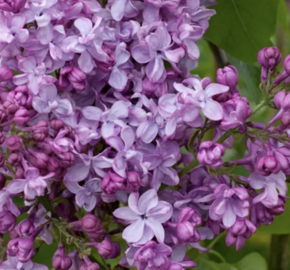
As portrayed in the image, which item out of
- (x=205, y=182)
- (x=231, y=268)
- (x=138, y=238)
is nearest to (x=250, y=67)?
(x=231, y=268)

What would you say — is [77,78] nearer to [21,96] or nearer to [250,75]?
[21,96]

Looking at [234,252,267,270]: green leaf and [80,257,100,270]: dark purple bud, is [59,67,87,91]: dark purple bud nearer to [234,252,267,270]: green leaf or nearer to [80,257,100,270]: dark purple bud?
[80,257,100,270]: dark purple bud

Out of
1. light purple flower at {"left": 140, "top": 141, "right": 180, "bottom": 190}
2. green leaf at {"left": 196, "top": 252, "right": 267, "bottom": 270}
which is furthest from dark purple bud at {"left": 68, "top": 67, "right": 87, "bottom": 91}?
green leaf at {"left": 196, "top": 252, "right": 267, "bottom": 270}

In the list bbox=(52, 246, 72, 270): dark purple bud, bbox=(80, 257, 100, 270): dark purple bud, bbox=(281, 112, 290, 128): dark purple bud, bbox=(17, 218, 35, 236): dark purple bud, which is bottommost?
bbox=(52, 246, 72, 270): dark purple bud

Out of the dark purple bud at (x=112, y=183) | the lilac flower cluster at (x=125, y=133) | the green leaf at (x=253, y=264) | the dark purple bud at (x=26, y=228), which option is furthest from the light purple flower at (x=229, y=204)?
the green leaf at (x=253, y=264)

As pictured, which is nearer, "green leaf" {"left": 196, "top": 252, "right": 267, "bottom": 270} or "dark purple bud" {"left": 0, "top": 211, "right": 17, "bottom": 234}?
"dark purple bud" {"left": 0, "top": 211, "right": 17, "bottom": 234}

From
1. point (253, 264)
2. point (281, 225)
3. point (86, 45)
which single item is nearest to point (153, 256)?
point (86, 45)
